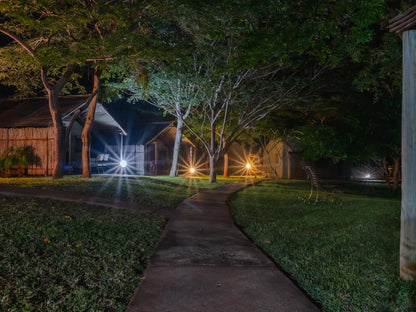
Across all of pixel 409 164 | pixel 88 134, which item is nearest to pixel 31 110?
pixel 88 134

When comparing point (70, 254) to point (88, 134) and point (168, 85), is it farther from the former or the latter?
point (168, 85)

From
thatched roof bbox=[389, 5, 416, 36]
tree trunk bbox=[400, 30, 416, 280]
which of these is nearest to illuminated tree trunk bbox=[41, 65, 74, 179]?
thatched roof bbox=[389, 5, 416, 36]

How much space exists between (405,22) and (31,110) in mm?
19493

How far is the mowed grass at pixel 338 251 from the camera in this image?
3377mm

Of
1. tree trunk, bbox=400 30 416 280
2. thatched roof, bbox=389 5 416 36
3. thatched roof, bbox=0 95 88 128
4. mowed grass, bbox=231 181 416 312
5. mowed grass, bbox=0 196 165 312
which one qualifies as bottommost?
mowed grass, bbox=231 181 416 312

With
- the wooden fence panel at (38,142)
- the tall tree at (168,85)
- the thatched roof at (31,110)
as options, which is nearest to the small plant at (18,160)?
the wooden fence panel at (38,142)

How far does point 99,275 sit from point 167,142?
1032 inches

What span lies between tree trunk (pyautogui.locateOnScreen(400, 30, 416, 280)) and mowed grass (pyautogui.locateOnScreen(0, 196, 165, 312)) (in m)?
2.95

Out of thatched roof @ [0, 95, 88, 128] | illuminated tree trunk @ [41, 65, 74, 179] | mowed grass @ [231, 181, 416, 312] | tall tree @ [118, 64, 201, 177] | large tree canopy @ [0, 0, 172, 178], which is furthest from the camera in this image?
thatched roof @ [0, 95, 88, 128]

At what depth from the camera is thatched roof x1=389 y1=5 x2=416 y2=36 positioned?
3.63m

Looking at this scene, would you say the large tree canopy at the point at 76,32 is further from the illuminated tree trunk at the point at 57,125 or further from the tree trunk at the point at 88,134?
the tree trunk at the point at 88,134

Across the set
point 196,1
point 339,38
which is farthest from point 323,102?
point 196,1

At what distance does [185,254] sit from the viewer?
4.66 meters

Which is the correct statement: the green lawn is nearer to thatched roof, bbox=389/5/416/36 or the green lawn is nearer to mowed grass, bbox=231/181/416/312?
mowed grass, bbox=231/181/416/312
